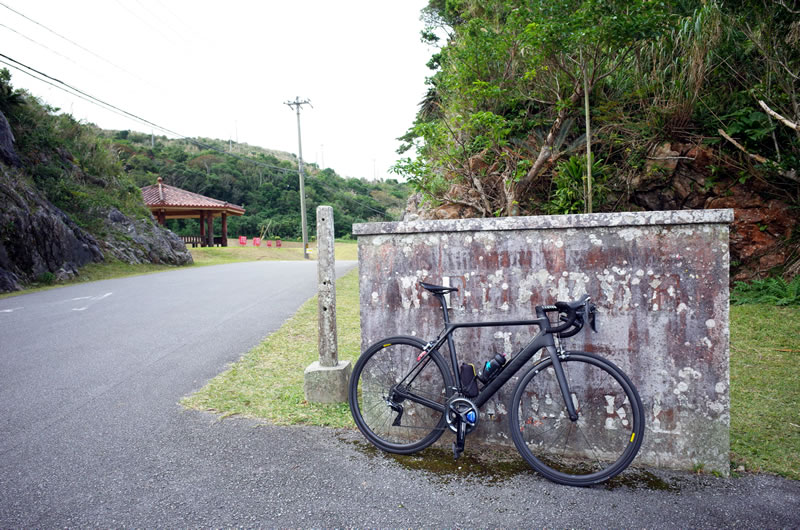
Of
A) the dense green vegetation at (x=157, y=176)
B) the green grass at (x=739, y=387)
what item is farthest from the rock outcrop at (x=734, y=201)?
the dense green vegetation at (x=157, y=176)

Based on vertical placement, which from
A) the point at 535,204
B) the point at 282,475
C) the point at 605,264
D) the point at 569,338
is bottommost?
the point at 282,475

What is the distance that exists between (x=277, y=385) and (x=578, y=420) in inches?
112

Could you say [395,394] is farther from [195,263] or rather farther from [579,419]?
[195,263]

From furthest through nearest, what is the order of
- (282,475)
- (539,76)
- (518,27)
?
(539,76)
(518,27)
(282,475)

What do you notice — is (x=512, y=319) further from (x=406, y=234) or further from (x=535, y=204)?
(x=535, y=204)

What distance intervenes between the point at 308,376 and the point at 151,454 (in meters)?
1.30

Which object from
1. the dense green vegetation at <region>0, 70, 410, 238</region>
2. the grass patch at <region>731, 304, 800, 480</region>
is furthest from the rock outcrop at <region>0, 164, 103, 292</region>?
the grass patch at <region>731, 304, 800, 480</region>

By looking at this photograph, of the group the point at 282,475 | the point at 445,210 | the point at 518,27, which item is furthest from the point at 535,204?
the point at 282,475

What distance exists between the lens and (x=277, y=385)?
4.55 metres

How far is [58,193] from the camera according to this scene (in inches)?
707

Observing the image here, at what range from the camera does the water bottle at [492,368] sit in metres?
2.97

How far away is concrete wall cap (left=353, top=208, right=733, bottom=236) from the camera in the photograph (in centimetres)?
278

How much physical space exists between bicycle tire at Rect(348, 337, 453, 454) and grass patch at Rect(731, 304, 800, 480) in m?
1.98

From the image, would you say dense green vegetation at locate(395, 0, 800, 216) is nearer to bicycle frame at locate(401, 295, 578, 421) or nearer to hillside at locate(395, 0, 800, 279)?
hillside at locate(395, 0, 800, 279)
